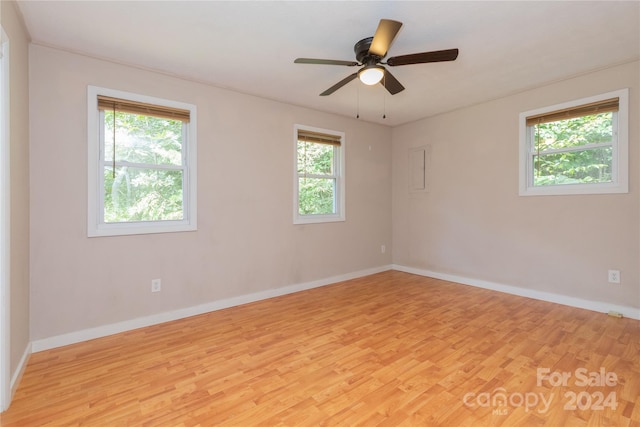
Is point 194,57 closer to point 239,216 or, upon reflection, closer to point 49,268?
point 239,216

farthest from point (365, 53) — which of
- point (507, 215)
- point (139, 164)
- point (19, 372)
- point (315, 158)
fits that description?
point (19, 372)

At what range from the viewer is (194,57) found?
9.07 ft

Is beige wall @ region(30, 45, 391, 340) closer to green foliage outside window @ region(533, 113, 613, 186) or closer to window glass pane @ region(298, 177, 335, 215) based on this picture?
window glass pane @ region(298, 177, 335, 215)

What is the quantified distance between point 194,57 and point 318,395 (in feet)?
9.75

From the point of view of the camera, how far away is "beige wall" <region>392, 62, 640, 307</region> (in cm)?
306

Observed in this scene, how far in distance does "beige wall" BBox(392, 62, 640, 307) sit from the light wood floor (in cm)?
53

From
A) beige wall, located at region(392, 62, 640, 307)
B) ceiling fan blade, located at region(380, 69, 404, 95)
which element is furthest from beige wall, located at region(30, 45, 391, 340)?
ceiling fan blade, located at region(380, 69, 404, 95)

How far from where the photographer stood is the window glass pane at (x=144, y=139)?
283cm

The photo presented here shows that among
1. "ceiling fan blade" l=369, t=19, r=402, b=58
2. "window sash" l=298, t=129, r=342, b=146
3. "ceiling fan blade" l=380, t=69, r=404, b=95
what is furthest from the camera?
"window sash" l=298, t=129, r=342, b=146

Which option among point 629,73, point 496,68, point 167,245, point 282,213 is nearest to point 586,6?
point 496,68

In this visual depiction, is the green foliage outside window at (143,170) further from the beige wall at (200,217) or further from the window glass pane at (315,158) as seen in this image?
the window glass pane at (315,158)

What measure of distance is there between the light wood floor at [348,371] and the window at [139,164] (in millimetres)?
1081

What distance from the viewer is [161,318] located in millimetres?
3035

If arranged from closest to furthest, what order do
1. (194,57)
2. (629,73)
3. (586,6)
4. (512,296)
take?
(586,6)
(194,57)
(629,73)
(512,296)
